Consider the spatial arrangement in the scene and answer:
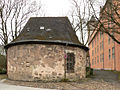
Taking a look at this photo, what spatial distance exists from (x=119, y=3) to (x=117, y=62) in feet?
45.1

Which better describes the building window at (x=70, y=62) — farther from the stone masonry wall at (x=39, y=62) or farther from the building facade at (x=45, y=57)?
the stone masonry wall at (x=39, y=62)

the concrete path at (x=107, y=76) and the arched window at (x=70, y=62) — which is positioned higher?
the arched window at (x=70, y=62)

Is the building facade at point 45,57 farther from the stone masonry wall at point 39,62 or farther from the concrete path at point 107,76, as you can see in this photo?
the concrete path at point 107,76

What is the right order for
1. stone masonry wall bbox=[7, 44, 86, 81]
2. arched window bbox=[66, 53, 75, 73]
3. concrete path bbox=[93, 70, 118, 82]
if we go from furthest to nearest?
concrete path bbox=[93, 70, 118, 82]
arched window bbox=[66, 53, 75, 73]
stone masonry wall bbox=[7, 44, 86, 81]

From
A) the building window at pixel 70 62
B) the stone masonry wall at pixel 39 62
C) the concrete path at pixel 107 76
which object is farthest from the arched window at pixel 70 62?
the concrete path at pixel 107 76

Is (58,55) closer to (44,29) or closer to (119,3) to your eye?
(44,29)

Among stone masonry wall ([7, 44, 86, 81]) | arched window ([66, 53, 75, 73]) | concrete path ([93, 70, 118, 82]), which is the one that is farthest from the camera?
concrete path ([93, 70, 118, 82])

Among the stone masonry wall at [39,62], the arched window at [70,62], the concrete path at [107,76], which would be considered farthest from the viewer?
the concrete path at [107,76]

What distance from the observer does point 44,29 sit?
14.7m

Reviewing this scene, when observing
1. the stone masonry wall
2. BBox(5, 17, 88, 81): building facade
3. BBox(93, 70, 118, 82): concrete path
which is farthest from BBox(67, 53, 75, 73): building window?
BBox(93, 70, 118, 82): concrete path

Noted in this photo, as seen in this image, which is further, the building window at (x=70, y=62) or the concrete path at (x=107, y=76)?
the concrete path at (x=107, y=76)

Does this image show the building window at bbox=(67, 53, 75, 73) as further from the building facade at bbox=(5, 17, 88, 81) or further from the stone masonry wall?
the stone masonry wall

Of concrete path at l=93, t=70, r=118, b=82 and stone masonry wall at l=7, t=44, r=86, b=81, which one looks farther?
concrete path at l=93, t=70, r=118, b=82

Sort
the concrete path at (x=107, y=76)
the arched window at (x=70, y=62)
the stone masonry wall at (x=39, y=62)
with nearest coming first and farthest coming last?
the stone masonry wall at (x=39, y=62) < the arched window at (x=70, y=62) < the concrete path at (x=107, y=76)
